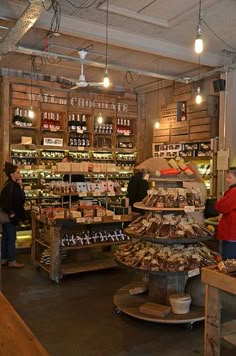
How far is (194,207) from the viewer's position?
3939 mm

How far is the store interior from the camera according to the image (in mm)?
3779

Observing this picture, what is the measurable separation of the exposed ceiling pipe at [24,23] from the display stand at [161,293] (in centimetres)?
245

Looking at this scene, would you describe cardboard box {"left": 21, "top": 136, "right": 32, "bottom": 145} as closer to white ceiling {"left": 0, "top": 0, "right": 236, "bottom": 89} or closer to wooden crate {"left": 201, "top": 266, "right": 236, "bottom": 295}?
white ceiling {"left": 0, "top": 0, "right": 236, "bottom": 89}

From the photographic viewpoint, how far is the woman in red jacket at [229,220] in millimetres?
4480

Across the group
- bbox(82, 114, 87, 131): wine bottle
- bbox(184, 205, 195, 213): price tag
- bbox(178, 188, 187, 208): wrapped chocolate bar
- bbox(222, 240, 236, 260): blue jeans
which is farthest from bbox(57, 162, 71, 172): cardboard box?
bbox(82, 114, 87, 131): wine bottle

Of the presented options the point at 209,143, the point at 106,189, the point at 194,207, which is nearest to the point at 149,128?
the point at 209,143

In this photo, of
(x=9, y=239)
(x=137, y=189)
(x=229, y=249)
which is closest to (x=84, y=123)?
(x=137, y=189)

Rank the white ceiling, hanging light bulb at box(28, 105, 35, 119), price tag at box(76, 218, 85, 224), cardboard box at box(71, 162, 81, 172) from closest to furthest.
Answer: the white ceiling, price tag at box(76, 218, 85, 224), cardboard box at box(71, 162, 81, 172), hanging light bulb at box(28, 105, 35, 119)

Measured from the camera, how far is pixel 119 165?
9.70 m

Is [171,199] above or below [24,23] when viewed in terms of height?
below

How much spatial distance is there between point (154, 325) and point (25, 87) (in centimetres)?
634

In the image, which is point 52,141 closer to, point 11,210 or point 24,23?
point 11,210

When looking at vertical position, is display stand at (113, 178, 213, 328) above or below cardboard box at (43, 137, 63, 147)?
below

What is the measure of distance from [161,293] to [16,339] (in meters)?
2.47
